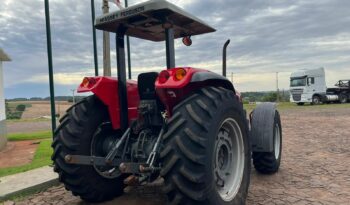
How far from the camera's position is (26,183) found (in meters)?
5.37

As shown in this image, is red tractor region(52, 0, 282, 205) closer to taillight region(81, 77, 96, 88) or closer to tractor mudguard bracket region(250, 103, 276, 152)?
taillight region(81, 77, 96, 88)

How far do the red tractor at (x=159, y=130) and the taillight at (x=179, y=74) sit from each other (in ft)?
0.03

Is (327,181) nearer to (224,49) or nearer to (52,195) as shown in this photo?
(224,49)

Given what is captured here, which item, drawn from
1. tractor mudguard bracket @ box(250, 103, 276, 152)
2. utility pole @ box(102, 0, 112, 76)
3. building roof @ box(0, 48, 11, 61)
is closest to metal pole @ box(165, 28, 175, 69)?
tractor mudguard bracket @ box(250, 103, 276, 152)

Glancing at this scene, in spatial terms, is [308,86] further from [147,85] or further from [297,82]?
[147,85]

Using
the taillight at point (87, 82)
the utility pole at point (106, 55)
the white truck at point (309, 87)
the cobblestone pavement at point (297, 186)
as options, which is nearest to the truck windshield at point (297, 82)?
the white truck at point (309, 87)

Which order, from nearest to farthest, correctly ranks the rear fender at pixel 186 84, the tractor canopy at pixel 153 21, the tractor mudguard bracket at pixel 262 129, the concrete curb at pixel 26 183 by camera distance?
the rear fender at pixel 186 84
the tractor canopy at pixel 153 21
the concrete curb at pixel 26 183
the tractor mudguard bracket at pixel 262 129

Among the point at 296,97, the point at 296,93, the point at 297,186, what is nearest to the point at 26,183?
the point at 297,186

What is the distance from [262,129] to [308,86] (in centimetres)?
2820

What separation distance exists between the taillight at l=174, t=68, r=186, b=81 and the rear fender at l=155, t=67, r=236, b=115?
0.08ft

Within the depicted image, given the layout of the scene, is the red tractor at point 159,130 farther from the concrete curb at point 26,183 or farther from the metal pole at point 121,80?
the concrete curb at point 26,183

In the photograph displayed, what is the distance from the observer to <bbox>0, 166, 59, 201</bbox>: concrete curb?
4.97 m

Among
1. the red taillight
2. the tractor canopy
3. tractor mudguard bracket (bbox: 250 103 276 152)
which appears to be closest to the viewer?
the red taillight

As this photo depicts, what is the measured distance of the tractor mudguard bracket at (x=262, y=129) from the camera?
5.46 m
